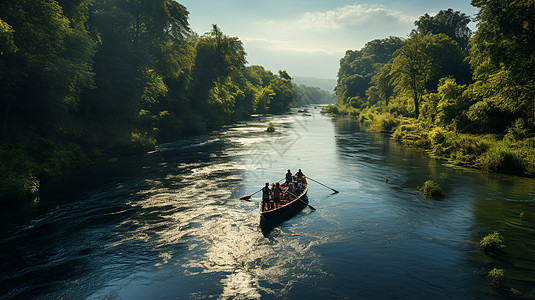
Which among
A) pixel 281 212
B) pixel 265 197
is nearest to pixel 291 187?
pixel 281 212

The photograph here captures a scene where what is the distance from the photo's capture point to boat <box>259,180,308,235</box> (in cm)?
1787

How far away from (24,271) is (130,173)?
58.2 feet

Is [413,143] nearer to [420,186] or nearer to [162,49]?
[420,186]

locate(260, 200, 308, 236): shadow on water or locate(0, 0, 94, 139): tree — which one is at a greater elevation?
locate(0, 0, 94, 139): tree

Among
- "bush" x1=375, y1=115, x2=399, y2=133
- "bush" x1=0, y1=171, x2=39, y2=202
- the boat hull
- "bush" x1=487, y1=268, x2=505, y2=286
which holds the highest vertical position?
"bush" x1=375, y1=115, x2=399, y2=133

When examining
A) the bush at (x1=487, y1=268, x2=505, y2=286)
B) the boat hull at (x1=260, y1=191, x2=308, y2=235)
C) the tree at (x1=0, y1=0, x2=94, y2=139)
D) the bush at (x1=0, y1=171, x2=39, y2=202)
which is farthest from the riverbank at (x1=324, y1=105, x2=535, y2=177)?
the tree at (x1=0, y1=0, x2=94, y2=139)

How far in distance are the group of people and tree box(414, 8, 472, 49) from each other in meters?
98.0

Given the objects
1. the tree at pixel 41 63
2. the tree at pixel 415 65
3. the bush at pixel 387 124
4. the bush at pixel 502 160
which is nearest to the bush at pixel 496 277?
the bush at pixel 502 160

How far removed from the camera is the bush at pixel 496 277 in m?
11.9

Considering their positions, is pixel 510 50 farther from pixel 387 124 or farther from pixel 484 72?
pixel 387 124

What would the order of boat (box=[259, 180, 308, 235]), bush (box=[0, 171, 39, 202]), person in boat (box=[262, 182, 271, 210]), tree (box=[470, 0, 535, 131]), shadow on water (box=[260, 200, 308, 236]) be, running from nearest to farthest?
shadow on water (box=[260, 200, 308, 236]), boat (box=[259, 180, 308, 235]), person in boat (box=[262, 182, 271, 210]), bush (box=[0, 171, 39, 202]), tree (box=[470, 0, 535, 131])

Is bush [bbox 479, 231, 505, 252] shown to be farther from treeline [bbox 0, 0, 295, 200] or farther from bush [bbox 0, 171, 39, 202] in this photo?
bush [bbox 0, 171, 39, 202]

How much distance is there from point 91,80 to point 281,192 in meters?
23.7

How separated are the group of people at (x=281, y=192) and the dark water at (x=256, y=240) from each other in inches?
57.9
